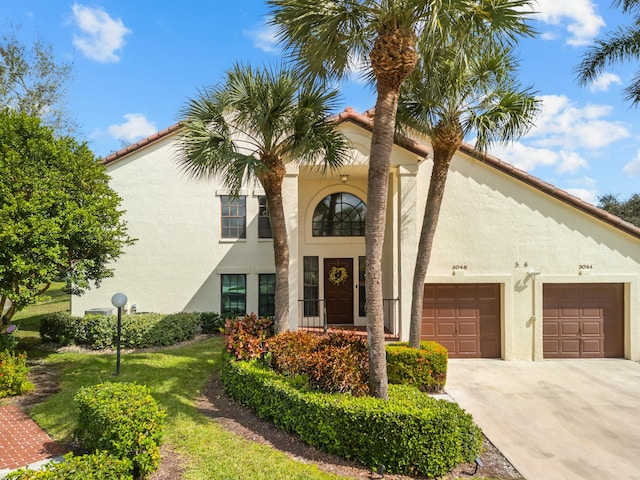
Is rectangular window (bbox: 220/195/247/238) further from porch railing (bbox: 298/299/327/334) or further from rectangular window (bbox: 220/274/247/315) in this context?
porch railing (bbox: 298/299/327/334)

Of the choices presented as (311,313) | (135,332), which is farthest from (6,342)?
(311,313)

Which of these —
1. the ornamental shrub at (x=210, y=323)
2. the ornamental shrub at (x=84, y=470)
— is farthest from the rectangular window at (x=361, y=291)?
the ornamental shrub at (x=84, y=470)

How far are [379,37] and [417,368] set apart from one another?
7580 mm

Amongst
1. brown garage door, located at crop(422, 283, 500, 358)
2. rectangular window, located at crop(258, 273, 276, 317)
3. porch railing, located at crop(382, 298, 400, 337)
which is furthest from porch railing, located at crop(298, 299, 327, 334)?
brown garage door, located at crop(422, 283, 500, 358)

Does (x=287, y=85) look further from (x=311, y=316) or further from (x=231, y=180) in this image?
(x=311, y=316)

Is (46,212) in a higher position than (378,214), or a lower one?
higher

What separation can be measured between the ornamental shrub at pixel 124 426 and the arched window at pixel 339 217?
10.5m

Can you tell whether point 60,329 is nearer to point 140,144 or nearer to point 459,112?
point 140,144

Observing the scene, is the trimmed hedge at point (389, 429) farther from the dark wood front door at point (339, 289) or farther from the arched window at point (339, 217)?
the arched window at point (339, 217)

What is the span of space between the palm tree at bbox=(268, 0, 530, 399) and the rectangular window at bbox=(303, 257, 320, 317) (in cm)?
856

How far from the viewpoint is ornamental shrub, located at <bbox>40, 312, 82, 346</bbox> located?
1279cm

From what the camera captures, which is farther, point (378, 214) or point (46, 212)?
point (46, 212)

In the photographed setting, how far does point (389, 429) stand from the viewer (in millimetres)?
5871

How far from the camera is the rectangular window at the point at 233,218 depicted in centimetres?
1544
